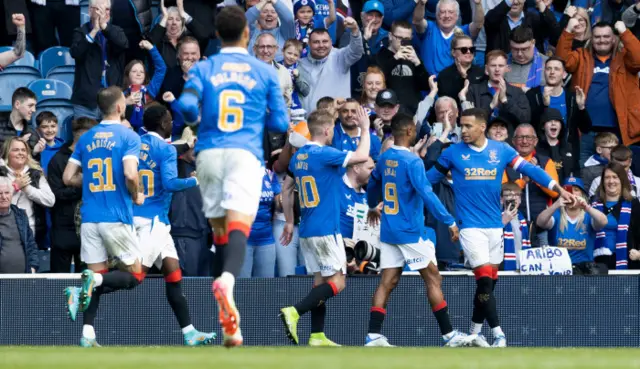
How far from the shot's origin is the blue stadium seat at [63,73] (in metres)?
16.4

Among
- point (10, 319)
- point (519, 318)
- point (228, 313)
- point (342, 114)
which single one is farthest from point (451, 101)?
point (228, 313)

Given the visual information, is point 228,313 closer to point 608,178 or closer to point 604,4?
point 608,178

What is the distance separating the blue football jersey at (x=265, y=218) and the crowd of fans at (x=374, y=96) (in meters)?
0.02

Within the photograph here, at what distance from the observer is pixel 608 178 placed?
14.4 meters

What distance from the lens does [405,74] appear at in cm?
1580

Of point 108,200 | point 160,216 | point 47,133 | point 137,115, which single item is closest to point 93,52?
point 137,115

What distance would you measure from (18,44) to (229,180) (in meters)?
7.91

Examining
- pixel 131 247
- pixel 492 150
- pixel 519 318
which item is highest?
pixel 492 150

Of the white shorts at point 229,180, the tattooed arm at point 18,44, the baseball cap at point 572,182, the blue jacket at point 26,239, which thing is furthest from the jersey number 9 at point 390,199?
the tattooed arm at point 18,44

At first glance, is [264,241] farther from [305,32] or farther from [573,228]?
[305,32]

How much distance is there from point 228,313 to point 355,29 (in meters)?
8.41

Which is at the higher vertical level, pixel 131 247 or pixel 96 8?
pixel 96 8

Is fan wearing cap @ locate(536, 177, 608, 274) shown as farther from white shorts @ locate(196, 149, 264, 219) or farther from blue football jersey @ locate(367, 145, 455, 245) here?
white shorts @ locate(196, 149, 264, 219)

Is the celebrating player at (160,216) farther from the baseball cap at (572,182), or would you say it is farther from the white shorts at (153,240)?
the baseball cap at (572,182)
